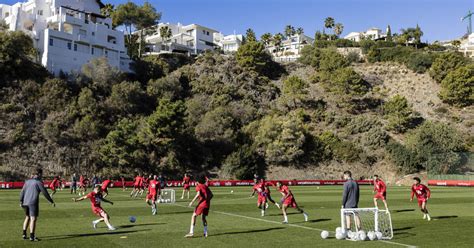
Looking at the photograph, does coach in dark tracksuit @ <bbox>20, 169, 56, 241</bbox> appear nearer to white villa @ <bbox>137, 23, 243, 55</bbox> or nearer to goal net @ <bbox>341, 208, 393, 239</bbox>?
goal net @ <bbox>341, 208, 393, 239</bbox>

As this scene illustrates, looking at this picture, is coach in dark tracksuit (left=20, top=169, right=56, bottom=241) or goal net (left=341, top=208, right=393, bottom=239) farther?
goal net (left=341, top=208, right=393, bottom=239)

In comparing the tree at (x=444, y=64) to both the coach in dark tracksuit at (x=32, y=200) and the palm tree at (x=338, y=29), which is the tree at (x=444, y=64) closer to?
the palm tree at (x=338, y=29)

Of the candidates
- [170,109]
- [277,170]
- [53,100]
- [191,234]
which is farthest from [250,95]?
[191,234]

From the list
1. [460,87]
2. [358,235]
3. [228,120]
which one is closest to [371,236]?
[358,235]

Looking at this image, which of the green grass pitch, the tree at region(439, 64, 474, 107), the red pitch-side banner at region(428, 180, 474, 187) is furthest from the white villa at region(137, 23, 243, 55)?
the green grass pitch

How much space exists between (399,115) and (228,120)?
35159 millimetres

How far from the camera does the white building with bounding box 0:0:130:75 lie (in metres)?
79.2

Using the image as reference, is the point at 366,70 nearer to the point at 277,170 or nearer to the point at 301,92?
the point at 301,92

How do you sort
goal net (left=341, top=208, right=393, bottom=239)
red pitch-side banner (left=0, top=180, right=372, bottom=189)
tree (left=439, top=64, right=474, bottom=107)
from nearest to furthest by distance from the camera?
goal net (left=341, top=208, right=393, bottom=239) → red pitch-side banner (left=0, top=180, right=372, bottom=189) → tree (left=439, top=64, right=474, bottom=107)

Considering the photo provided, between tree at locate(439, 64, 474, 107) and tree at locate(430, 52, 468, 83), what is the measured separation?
5.17m

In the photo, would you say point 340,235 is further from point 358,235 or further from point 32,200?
point 32,200

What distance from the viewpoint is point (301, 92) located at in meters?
98.9

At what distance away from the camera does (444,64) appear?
107 metres

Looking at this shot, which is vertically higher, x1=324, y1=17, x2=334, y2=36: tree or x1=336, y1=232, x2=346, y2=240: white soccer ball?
x1=324, y1=17, x2=334, y2=36: tree
